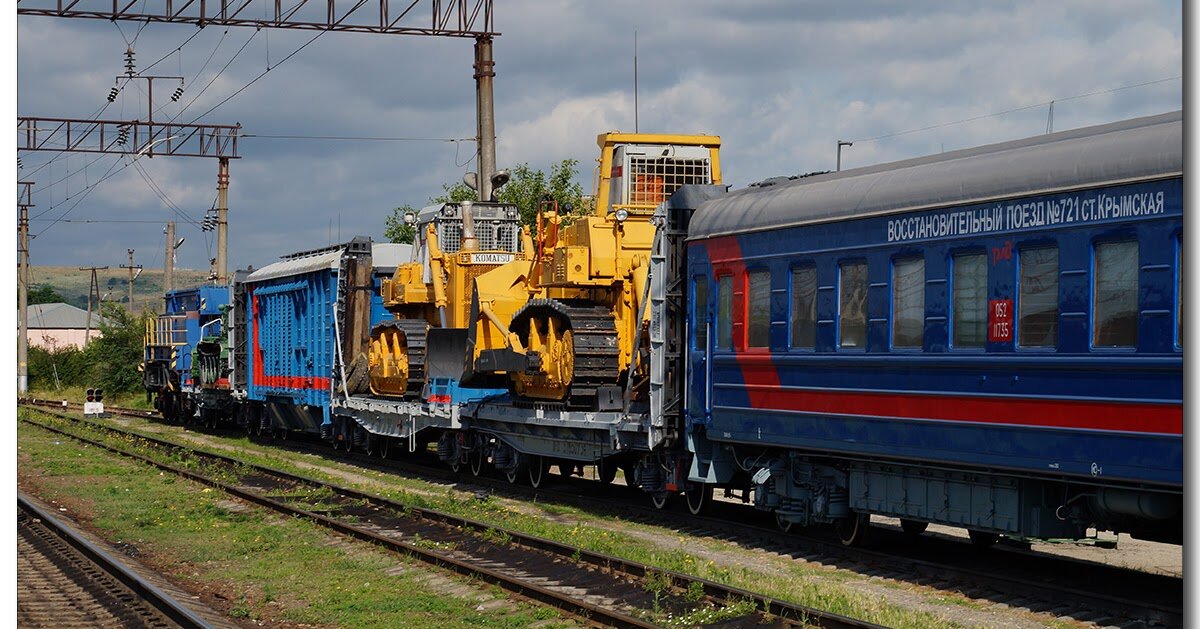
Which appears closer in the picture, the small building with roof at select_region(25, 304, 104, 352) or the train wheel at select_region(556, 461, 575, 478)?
the train wheel at select_region(556, 461, 575, 478)

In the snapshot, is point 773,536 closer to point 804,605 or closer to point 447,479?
point 804,605

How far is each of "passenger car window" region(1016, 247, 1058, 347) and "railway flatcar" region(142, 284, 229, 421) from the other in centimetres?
3130

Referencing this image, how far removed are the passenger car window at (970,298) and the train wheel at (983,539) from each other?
2742 mm

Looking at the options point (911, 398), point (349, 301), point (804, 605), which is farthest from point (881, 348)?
point (349, 301)

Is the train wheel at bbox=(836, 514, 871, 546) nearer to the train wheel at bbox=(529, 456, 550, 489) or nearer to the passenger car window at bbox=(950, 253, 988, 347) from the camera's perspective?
the passenger car window at bbox=(950, 253, 988, 347)

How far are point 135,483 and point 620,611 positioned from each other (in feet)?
50.6

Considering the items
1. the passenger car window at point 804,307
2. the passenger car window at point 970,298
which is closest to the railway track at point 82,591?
the passenger car window at point 804,307

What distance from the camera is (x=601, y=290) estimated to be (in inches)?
788

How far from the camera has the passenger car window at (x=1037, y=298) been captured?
11648 millimetres

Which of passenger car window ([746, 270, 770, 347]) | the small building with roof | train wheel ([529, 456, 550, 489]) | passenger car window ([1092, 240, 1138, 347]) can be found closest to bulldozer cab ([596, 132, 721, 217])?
train wheel ([529, 456, 550, 489])

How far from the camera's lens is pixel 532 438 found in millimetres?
21094

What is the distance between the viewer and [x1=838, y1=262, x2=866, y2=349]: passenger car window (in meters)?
13.9

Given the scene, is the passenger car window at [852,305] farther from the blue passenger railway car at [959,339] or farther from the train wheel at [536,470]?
the train wheel at [536,470]

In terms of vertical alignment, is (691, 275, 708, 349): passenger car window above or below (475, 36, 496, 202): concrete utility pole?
below
